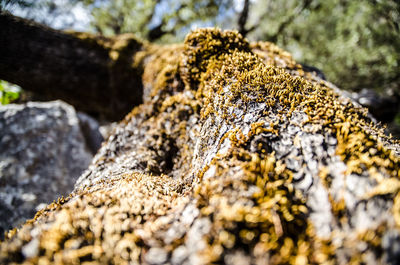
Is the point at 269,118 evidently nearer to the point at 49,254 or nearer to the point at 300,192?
the point at 300,192

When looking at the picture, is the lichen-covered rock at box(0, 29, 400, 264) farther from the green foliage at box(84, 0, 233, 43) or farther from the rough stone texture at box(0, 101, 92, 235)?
the green foliage at box(84, 0, 233, 43)

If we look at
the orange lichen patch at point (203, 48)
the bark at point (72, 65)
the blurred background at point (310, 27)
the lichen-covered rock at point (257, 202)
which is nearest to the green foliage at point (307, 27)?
the blurred background at point (310, 27)

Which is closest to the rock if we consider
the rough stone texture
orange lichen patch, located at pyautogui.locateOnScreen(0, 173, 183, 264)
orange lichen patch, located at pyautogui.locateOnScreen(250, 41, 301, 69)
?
the rough stone texture

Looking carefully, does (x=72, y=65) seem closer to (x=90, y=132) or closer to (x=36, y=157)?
(x=90, y=132)

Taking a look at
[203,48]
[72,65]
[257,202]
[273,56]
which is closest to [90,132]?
[72,65]

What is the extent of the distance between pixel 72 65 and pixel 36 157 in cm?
231

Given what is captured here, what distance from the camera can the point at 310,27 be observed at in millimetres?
11289

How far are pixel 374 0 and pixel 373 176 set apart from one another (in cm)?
881

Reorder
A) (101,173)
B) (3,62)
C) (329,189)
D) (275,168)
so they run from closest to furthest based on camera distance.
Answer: (329,189), (275,168), (101,173), (3,62)

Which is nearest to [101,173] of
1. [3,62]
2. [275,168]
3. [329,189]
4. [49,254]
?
[49,254]

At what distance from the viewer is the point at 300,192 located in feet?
4.81

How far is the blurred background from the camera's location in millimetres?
8289

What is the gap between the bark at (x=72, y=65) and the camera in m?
4.43

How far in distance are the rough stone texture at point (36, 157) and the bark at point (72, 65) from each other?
68 centimetres
